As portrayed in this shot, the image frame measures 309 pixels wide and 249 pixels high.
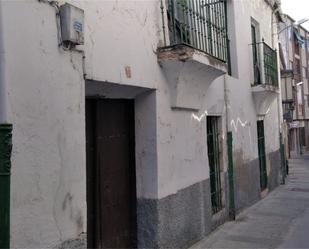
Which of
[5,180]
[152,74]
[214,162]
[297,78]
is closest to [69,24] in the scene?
[5,180]

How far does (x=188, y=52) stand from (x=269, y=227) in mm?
4070

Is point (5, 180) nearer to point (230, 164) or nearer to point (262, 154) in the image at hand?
point (230, 164)

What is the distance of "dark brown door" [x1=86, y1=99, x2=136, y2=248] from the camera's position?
5.39m

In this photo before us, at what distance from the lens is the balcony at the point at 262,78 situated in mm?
11148

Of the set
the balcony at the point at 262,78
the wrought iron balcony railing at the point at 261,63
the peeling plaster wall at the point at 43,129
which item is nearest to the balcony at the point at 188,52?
the peeling plaster wall at the point at 43,129

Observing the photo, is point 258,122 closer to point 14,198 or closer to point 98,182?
point 98,182

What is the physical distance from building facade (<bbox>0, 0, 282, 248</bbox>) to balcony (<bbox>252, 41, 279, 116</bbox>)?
63 cm

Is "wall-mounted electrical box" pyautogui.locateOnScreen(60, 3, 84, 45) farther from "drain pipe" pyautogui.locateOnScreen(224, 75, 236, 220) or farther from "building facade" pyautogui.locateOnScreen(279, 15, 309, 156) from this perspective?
"building facade" pyautogui.locateOnScreen(279, 15, 309, 156)

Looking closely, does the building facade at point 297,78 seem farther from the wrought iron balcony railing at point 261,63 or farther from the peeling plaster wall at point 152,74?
the peeling plaster wall at point 152,74

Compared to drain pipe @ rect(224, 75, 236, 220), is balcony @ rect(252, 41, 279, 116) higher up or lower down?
higher up

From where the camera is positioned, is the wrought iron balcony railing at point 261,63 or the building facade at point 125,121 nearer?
the building facade at point 125,121

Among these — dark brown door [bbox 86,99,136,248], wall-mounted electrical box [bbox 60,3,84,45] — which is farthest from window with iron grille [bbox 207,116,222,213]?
wall-mounted electrical box [bbox 60,3,84,45]

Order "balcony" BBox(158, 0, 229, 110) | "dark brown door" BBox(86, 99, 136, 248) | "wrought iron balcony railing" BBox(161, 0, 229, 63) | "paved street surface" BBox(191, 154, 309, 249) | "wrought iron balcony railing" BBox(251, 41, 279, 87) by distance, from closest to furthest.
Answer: "dark brown door" BBox(86, 99, 136, 248)
"balcony" BBox(158, 0, 229, 110)
"wrought iron balcony railing" BBox(161, 0, 229, 63)
"paved street surface" BBox(191, 154, 309, 249)
"wrought iron balcony railing" BBox(251, 41, 279, 87)

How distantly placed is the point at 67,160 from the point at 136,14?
2174mm
